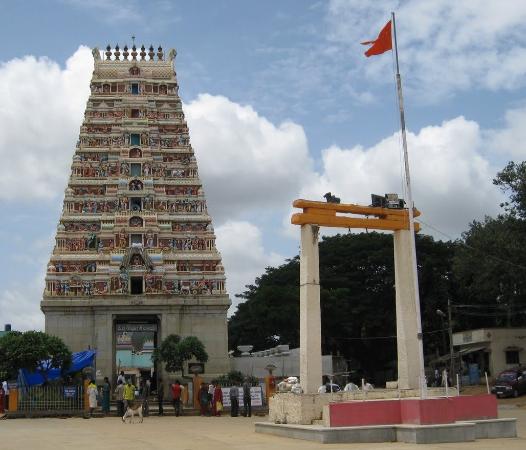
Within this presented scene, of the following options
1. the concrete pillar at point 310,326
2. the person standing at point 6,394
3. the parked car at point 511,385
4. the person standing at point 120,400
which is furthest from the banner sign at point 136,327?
the concrete pillar at point 310,326

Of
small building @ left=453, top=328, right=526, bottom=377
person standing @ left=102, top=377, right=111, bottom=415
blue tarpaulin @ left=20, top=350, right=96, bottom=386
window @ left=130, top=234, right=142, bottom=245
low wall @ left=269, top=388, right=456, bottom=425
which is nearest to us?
low wall @ left=269, top=388, right=456, bottom=425

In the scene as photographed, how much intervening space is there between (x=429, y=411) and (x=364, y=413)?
64.6 inches

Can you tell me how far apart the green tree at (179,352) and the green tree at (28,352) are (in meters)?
7.79

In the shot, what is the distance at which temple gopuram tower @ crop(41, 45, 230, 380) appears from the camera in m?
46.7

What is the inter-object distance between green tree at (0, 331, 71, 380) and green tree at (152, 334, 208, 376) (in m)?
7.79

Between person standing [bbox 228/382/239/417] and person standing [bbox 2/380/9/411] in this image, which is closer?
person standing [bbox 228/382/239/417]

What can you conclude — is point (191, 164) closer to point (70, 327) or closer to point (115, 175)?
point (115, 175)

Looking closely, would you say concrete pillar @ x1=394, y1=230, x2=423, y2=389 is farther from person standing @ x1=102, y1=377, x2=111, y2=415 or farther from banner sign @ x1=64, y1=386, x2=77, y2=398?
banner sign @ x1=64, y1=386, x2=77, y2=398

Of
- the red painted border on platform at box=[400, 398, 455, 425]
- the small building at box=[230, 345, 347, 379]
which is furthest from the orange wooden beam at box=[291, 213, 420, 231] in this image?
the small building at box=[230, 345, 347, 379]

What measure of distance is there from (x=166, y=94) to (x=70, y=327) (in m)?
17.5

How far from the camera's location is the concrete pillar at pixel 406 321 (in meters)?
23.2

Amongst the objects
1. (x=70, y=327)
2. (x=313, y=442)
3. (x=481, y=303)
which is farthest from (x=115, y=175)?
(x=313, y=442)

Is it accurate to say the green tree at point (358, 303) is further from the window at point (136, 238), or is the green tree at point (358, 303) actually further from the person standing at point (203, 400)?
the person standing at point (203, 400)

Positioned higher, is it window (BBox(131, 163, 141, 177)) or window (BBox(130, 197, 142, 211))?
window (BBox(131, 163, 141, 177))
